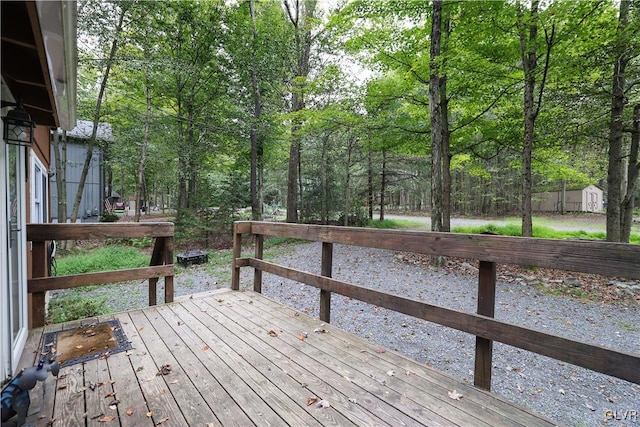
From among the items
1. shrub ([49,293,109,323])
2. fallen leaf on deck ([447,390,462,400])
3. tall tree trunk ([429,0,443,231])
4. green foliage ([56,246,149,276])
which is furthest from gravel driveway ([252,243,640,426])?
green foliage ([56,246,149,276])

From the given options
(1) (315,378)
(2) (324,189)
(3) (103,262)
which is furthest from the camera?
(2) (324,189)

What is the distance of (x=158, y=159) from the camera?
12.1m

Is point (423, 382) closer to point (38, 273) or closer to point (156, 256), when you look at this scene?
Result: point (156, 256)

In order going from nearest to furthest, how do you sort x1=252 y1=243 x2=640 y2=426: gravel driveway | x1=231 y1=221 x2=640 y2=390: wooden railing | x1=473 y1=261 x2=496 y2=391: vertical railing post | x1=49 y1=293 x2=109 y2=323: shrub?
x1=231 y1=221 x2=640 y2=390: wooden railing < x1=473 y1=261 x2=496 y2=391: vertical railing post < x1=252 y1=243 x2=640 y2=426: gravel driveway < x1=49 y1=293 x2=109 y2=323: shrub

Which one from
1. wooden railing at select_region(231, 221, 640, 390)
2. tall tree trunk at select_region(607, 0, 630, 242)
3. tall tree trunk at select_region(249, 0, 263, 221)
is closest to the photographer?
wooden railing at select_region(231, 221, 640, 390)

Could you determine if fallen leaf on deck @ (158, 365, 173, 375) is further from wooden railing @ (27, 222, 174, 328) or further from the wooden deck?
wooden railing @ (27, 222, 174, 328)

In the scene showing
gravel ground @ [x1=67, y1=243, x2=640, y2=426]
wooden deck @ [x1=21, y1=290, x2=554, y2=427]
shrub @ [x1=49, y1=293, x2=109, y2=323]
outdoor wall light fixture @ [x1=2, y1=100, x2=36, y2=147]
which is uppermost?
outdoor wall light fixture @ [x1=2, y1=100, x2=36, y2=147]

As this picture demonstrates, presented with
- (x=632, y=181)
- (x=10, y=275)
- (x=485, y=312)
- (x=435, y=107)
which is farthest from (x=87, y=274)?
(x=632, y=181)

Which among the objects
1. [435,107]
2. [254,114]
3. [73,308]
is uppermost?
[254,114]

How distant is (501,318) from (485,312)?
3.64 m

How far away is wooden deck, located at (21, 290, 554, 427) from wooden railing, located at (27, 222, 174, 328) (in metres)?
0.42

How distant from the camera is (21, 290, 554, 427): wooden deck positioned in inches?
65.1

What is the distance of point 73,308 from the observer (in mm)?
4691

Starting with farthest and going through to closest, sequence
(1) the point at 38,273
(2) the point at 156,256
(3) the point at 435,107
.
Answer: (3) the point at 435,107 < (2) the point at 156,256 < (1) the point at 38,273
